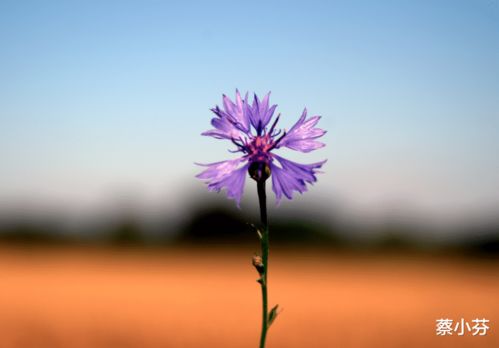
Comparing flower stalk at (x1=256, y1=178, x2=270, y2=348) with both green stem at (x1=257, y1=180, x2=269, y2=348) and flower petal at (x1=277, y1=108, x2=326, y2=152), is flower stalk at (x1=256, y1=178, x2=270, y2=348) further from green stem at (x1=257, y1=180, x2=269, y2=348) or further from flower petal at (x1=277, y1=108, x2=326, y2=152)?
flower petal at (x1=277, y1=108, x2=326, y2=152)

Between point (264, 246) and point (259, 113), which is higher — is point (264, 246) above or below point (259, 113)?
below

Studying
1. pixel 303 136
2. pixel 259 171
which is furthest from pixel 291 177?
pixel 303 136

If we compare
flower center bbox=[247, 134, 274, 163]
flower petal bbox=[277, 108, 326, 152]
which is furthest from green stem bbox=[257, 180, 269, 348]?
flower petal bbox=[277, 108, 326, 152]

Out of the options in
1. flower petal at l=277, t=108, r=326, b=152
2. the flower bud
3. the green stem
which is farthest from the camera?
flower petal at l=277, t=108, r=326, b=152

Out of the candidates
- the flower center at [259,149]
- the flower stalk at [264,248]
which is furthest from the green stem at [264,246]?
the flower center at [259,149]

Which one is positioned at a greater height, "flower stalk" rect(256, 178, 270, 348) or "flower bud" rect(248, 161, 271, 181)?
"flower bud" rect(248, 161, 271, 181)

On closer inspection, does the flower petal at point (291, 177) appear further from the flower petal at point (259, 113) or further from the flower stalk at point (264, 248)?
the flower petal at point (259, 113)

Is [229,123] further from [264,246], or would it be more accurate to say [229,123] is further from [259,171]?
[264,246]
